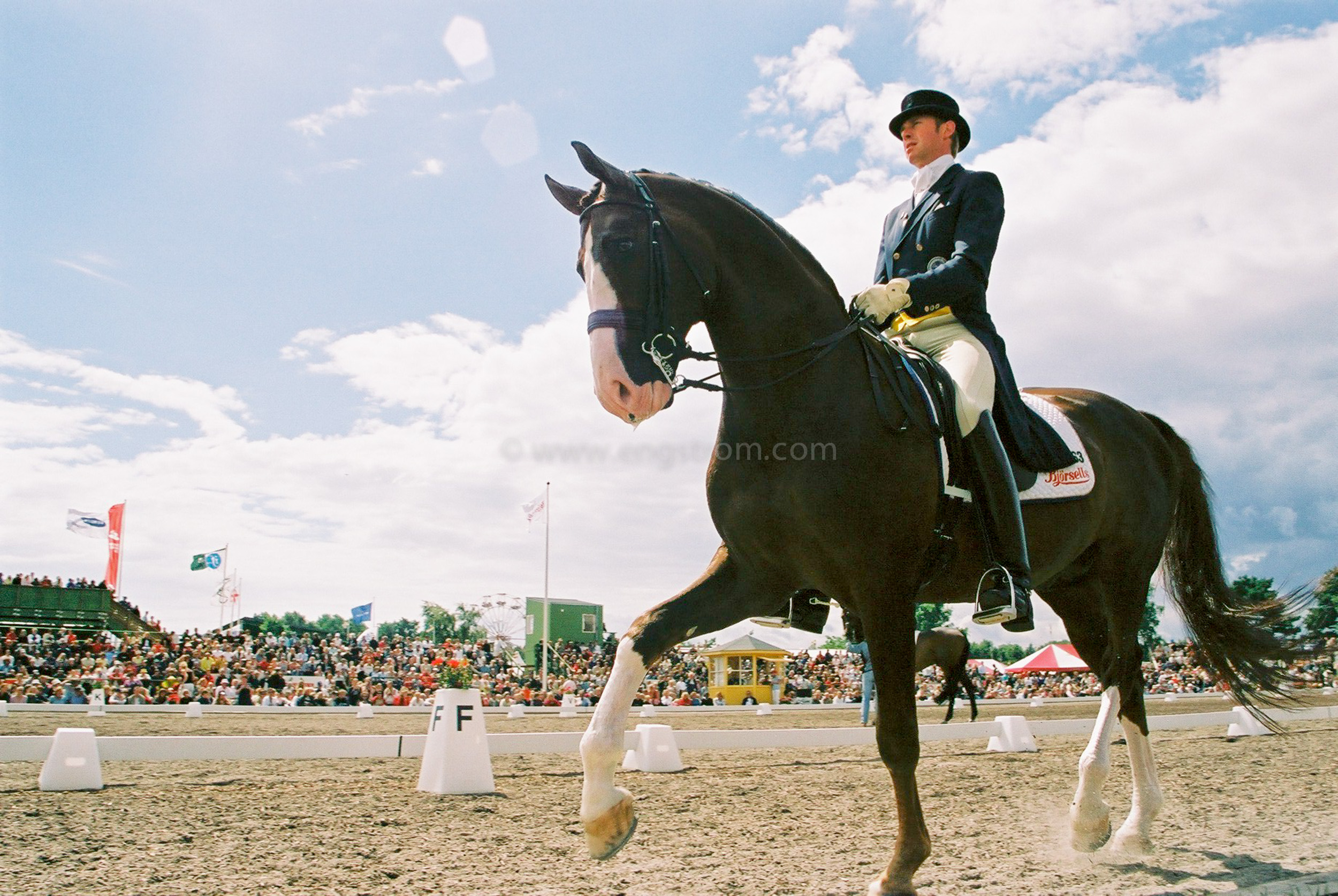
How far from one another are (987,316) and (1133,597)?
91.9 inches

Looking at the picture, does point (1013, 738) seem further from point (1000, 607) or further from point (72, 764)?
point (72, 764)

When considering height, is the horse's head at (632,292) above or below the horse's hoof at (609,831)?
above

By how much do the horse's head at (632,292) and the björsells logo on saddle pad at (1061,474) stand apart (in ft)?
7.19

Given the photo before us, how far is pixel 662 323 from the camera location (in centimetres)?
393

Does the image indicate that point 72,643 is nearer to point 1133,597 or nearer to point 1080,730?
point 1080,730

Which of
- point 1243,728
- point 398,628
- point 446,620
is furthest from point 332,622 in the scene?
point 1243,728

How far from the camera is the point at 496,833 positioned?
6.46m

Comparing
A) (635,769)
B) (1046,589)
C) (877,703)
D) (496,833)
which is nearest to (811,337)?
(877,703)

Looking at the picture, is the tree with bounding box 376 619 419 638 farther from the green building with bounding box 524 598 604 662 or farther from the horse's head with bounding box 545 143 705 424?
the horse's head with bounding box 545 143 705 424

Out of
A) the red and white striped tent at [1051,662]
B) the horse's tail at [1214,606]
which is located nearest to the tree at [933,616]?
the red and white striped tent at [1051,662]

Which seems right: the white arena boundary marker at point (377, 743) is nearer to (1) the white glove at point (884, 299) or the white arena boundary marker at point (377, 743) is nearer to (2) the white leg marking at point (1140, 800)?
(2) the white leg marking at point (1140, 800)

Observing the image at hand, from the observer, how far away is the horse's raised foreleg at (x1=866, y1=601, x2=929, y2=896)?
3.99 meters

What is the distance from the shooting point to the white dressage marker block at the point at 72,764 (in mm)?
8773

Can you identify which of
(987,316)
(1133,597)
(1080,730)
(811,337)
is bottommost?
(1080,730)
